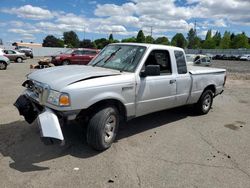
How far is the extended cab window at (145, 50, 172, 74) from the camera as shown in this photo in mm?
5172

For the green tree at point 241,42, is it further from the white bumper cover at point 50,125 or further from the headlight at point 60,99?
the white bumper cover at point 50,125

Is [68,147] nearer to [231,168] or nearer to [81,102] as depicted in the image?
[81,102]

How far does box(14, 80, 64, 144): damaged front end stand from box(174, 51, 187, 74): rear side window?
317cm

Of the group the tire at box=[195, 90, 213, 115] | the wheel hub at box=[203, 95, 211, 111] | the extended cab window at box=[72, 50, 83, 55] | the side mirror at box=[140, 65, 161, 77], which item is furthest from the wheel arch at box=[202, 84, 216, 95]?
the extended cab window at box=[72, 50, 83, 55]

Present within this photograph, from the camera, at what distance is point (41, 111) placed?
4129 mm

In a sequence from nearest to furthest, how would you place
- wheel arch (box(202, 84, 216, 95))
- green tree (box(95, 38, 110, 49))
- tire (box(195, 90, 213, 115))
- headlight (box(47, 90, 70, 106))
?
1. headlight (box(47, 90, 70, 106))
2. tire (box(195, 90, 213, 115))
3. wheel arch (box(202, 84, 216, 95))
4. green tree (box(95, 38, 110, 49))

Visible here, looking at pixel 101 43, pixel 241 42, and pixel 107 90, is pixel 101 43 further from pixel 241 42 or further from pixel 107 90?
pixel 107 90

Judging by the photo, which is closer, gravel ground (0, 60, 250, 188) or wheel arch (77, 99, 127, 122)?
gravel ground (0, 60, 250, 188)

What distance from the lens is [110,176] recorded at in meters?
3.51

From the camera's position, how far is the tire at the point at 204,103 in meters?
6.79

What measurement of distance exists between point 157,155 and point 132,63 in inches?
72.2

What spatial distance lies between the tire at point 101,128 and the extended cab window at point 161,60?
4.99ft

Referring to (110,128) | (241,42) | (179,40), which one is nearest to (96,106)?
(110,128)

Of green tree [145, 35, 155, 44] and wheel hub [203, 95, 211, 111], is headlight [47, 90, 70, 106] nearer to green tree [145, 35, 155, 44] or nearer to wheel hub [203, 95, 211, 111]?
wheel hub [203, 95, 211, 111]
